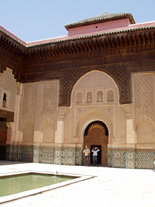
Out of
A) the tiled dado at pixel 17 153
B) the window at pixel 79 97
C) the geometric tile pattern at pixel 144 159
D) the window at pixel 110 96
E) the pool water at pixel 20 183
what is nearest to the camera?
the pool water at pixel 20 183

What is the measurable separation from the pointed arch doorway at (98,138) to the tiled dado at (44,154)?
600 millimetres

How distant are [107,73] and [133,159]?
327 centimetres

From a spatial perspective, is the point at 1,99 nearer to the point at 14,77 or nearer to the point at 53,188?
the point at 14,77

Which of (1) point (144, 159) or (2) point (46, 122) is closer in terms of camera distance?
(1) point (144, 159)

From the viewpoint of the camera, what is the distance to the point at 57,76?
31.7 feet

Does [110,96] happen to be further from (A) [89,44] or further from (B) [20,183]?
(B) [20,183]

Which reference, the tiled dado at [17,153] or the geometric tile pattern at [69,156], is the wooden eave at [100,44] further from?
the tiled dado at [17,153]

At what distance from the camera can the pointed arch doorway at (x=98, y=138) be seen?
8930mm

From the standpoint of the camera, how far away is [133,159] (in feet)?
26.0

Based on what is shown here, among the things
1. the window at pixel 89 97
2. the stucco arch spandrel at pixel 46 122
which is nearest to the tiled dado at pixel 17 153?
the stucco arch spandrel at pixel 46 122

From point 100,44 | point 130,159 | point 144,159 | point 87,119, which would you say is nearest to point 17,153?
point 87,119

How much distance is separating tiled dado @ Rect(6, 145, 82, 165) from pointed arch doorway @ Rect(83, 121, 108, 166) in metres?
0.60

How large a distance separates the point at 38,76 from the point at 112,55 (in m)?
3.28

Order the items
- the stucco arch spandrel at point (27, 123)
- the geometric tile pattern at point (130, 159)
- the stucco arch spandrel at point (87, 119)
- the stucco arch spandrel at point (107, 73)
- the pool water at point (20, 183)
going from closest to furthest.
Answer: the pool water at point (20, 183), the geometric tile pattern at point (130, 159), the stucco arch spandrel at point (107, 73), the stucco arch spandrel at point (87, 119), the stucco arch spandrel at point (27, 123)
